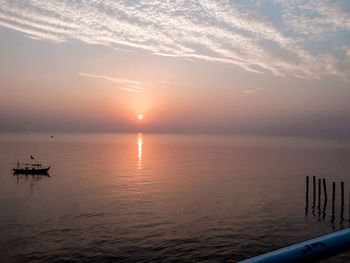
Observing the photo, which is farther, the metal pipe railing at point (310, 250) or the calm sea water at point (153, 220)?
the calm sea water at point (153, 220)

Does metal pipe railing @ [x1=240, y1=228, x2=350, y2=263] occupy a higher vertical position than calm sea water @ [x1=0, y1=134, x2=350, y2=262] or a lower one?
higher

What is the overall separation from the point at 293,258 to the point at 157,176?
71.9 metres

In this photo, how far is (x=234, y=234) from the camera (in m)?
30.5

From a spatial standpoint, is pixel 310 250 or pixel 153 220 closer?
pixel 310 250

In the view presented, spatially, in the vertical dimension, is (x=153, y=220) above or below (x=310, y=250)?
below

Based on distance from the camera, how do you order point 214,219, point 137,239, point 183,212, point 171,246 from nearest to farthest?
point 171,246 → point 137,239 → point 214,219 → point 183,212

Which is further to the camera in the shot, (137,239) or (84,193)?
(84,193)

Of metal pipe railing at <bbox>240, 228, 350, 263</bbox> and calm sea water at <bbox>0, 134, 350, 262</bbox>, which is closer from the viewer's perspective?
metal pipe railing at <bbox>240, 228, 350, 263</bbox>

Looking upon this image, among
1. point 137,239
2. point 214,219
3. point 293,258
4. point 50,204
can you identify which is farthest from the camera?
point 50,204

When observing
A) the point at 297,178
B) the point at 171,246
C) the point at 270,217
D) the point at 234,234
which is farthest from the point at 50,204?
the point at 297,178

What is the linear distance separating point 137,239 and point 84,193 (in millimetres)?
27058

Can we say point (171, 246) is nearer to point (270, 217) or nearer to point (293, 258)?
point (270, 217)

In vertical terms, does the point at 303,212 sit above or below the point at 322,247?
below

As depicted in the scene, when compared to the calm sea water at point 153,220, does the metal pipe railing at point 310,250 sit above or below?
above
